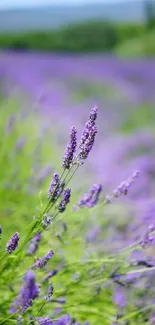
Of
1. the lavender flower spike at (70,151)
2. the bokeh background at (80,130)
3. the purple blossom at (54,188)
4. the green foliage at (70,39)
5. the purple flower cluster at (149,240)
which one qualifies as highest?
the green foliage at (70,39)

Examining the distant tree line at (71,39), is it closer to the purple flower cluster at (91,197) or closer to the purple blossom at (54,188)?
the purple flower cluster at (91,197)

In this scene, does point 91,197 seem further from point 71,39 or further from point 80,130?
point 71,39

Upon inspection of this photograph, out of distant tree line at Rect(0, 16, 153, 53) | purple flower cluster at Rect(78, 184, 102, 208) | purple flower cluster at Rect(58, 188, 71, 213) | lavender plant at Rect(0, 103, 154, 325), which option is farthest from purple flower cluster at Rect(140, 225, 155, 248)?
distant tree line at Rect(0, 16, 153, 53)

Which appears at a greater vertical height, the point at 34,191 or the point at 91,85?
the point at 91,85

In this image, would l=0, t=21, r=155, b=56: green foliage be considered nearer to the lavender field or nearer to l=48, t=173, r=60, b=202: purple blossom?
the lavender field

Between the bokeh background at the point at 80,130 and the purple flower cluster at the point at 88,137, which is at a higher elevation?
the bokeh background at the point at 80,130

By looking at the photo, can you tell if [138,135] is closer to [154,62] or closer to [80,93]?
[80,93]

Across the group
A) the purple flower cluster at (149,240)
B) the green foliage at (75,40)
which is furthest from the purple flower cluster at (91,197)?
the green foliage at (75,40)

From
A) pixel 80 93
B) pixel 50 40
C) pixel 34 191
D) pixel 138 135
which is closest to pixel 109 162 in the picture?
pixel 138 135

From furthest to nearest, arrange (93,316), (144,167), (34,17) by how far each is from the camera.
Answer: (34,17) < (144,167) < (93,316)

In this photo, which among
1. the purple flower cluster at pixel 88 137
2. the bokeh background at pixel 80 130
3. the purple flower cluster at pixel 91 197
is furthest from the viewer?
the bokeh background at pixel 80 130
